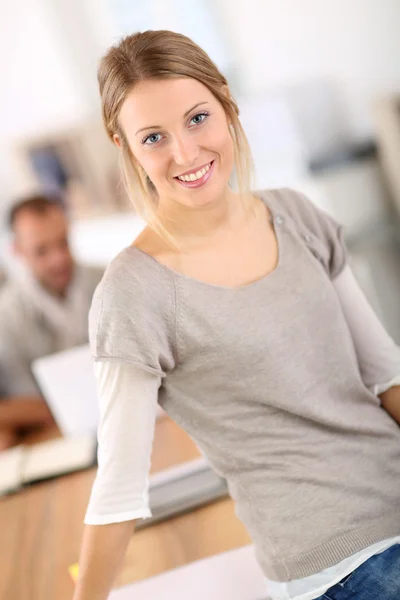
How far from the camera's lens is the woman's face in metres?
0.61

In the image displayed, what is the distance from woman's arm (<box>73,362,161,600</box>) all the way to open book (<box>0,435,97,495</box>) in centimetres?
→ 51

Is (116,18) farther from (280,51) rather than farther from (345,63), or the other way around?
(345,63)

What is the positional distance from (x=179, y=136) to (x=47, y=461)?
2.39 ft

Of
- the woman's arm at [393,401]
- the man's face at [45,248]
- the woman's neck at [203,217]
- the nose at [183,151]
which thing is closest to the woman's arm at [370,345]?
the woman's arm at [393,401]

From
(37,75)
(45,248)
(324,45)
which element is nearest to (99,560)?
(45,248)

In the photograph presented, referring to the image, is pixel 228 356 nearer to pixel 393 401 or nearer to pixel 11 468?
pixel 393 401

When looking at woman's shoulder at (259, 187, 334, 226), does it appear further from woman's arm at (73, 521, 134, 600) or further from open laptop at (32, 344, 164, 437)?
open laptop at (32, 344, 164, 437)

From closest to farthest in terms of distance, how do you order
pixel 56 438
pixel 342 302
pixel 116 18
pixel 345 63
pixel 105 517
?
pixel 105 517 → pixel 342 302 → pixel 56 438 → pixel 345 63 → pixel 116 18

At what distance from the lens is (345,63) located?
1.52m

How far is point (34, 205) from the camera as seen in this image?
1714mm

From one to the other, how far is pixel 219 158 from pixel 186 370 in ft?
0.69

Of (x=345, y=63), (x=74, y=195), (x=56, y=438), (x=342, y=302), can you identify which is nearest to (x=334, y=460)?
(x=342, y=302)

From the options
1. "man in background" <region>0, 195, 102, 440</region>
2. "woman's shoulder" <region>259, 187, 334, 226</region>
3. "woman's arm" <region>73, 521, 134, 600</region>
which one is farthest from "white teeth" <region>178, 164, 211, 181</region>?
"man in background" <region>0, 195, 102, 440</region>

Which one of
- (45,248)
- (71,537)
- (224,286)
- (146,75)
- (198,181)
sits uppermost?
(146,75)
